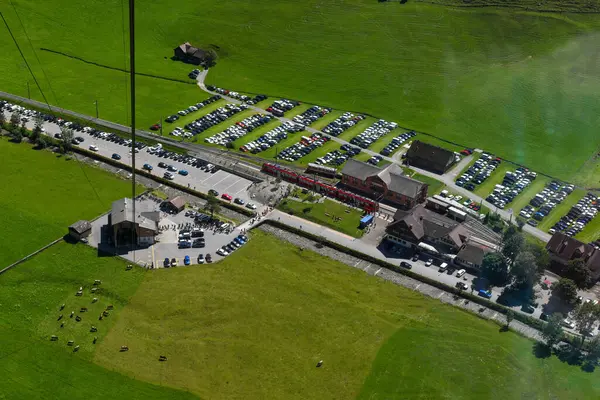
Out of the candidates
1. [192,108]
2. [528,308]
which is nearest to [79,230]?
A: [192,108]

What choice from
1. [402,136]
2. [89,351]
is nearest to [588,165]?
[402,136]

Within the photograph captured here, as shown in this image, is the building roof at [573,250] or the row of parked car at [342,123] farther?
the row of parked car at [342,123]

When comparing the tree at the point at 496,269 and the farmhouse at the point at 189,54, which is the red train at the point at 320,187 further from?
the farmhouse at the point at 189,54

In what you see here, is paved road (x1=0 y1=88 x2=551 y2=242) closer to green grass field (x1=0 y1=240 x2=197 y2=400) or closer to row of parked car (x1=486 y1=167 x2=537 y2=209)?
row of parked car (x1=486 y1=167 x2=537 y2=209)

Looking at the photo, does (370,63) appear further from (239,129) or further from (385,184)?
(385,184)

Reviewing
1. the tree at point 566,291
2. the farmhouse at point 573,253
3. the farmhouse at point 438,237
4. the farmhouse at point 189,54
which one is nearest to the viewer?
the tree at point 566,291

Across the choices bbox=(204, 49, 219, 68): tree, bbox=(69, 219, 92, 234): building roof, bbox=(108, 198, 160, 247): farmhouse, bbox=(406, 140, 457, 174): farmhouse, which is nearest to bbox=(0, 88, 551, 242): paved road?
bbox=(406, 140, 457, 174): farmhouse

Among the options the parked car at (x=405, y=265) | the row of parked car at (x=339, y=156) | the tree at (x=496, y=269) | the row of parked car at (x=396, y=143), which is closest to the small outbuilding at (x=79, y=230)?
the row of parked car at (x=339, y=156)
